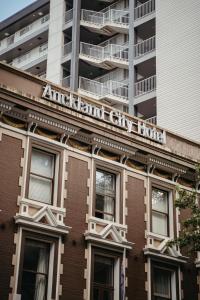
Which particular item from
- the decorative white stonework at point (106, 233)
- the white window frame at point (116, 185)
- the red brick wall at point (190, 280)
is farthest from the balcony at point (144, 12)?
the decorative white stonework at point (106, 233)

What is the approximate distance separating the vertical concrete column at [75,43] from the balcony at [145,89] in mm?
5837

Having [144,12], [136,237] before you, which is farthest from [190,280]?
[144,12]

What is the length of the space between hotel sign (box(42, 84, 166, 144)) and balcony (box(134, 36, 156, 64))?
1781cm

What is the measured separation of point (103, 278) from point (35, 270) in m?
3.17

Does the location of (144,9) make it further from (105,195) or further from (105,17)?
(105,195)

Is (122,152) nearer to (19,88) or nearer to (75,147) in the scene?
(75,147)

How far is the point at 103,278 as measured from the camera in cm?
2288

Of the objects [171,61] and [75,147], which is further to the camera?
[171,61]

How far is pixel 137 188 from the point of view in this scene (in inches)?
992

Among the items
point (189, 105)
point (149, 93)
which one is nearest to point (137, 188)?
point (189, 105)

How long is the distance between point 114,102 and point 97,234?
24.4m

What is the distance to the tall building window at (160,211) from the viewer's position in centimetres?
2570

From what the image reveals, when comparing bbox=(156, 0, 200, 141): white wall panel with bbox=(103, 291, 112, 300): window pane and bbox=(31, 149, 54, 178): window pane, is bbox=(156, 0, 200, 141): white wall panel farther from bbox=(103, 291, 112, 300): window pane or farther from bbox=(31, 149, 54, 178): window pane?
bbox=(103, 291, 112, 300): window pane

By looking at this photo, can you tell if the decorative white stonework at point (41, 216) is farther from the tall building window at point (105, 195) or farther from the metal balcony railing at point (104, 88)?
the metal balcony railing at point (104, 88)
